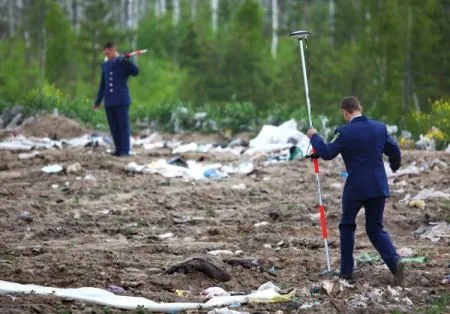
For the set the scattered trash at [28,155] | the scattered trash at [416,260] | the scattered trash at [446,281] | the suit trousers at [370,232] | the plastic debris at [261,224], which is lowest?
the plastic debris at [261,224]

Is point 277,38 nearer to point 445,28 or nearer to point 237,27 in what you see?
point 237,27

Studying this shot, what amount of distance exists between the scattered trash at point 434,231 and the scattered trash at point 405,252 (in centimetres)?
90

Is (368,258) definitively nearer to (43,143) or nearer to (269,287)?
(269,287)

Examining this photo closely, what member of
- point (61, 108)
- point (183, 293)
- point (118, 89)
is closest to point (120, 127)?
point (118, 89)

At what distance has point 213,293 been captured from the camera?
8852mm

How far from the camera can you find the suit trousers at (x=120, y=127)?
18938mm

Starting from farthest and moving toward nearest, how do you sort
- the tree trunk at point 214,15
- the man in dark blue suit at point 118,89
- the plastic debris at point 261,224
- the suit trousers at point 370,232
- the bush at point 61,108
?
the tree trunk at point 214,15 < the bush at point 61,108 < the man in dark blue suit at point 118,89 < the plastic debris at point 261,224 < the suit trousers at point 370,232

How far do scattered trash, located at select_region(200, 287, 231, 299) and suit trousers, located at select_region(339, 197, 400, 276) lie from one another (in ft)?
3.93

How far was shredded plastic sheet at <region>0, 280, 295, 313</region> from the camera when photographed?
8273 millimetres

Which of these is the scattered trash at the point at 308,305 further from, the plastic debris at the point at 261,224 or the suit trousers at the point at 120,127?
the suit trousers at the point at 120,127

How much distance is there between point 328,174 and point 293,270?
678 centimetres

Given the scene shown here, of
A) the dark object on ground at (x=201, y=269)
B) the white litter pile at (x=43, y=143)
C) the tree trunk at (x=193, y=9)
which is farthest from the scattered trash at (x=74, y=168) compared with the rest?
the tree trunk at (x=193, y=9)

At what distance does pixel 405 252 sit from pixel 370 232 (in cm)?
141

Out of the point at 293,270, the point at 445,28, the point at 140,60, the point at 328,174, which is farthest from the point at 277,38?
the point at 293,270
